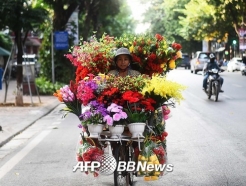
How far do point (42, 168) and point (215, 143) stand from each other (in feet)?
11.2

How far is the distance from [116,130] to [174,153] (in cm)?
340

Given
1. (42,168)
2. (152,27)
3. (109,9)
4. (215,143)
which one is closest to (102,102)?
(42,168)

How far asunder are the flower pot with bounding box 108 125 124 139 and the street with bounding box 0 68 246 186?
110 cm

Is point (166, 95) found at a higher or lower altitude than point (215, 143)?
higher

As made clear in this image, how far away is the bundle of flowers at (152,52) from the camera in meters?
7.03

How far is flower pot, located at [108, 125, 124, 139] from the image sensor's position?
20.4 ft

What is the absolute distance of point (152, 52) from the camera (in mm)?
7027

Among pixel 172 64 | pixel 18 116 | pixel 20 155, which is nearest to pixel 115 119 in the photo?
pixel 172 64

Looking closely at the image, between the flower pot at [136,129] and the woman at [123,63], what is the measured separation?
3.14ft

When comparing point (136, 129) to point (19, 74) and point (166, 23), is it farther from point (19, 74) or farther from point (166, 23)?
point (166, 23)

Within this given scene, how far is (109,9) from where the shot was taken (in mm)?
39375

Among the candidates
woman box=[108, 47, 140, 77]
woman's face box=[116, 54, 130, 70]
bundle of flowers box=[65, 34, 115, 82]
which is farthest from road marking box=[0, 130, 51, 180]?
woman's face box=[116, 54, 130, 70]

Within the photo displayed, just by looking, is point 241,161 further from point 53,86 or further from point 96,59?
point 53,86

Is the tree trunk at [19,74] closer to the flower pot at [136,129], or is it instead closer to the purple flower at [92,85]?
the purple flower at [92,85]
